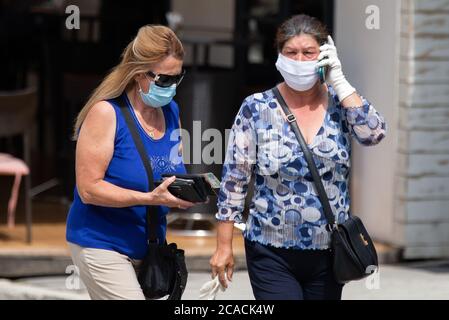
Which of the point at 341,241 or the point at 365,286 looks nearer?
the point at 341,241

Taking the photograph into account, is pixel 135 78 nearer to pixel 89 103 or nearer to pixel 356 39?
pixel 89 103

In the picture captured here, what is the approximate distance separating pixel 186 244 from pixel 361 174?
133cm

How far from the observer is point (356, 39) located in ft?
28.1

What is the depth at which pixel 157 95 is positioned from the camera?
16.7 ft

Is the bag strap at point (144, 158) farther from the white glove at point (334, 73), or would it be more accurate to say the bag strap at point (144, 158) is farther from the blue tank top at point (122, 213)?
the white glove at point (334, 73)

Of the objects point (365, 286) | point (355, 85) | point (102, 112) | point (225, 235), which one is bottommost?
point (365, 286)

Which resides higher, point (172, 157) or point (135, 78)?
point (135, 78)

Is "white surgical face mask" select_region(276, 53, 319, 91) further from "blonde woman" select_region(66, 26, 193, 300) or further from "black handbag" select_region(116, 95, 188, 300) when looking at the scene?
"black handbag" select_region(116, 95, 188, 300)

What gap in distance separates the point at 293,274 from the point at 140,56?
110 centimetres

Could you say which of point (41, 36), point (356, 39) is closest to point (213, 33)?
point (41, 36)

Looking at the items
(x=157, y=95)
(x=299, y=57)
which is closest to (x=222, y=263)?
(x=157, y=95)

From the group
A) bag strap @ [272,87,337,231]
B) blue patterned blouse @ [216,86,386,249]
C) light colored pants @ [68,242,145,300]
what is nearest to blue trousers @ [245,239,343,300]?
blue patterned blouse @ [216,86,386,249]

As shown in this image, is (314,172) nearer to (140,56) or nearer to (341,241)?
(341,241)

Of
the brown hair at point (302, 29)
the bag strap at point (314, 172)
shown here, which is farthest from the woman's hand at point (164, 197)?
the brown hair at point (302, 29)
